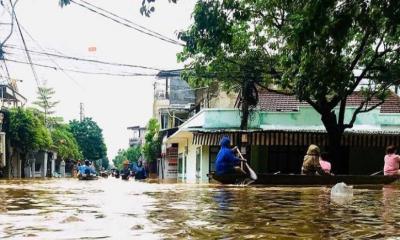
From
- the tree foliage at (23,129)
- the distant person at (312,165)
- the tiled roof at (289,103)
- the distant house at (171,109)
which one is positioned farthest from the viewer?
the distant house at (171,109)

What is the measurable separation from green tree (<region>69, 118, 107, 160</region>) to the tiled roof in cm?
4804

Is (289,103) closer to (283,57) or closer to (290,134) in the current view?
(290,134)

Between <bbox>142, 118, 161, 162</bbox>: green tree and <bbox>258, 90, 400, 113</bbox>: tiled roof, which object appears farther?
<bbox>142, 118, 161, 162</bbox>: green tree

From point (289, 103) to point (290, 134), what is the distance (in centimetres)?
470

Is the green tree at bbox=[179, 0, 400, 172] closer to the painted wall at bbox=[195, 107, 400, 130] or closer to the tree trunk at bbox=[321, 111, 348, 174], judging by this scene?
the tree trunk at bbox=[321, 111, 348, 174]

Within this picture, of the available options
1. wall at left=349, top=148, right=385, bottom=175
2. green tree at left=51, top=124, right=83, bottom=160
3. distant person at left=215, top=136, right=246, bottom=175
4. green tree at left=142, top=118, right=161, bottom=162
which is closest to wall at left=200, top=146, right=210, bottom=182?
wall at left=349, top=148, right=385, bottom=175

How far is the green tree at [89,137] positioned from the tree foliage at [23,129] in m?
32.9

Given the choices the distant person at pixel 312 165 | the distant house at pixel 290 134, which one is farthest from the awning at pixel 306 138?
the distant person at pixel 312 165

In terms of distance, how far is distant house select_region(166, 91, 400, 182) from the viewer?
68.5ft

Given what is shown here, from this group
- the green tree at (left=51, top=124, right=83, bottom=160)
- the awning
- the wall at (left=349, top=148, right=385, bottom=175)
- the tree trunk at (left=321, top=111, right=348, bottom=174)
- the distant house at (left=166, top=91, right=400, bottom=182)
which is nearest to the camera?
the tree trunk at (left=321, top=111, right=348, bottom=174)

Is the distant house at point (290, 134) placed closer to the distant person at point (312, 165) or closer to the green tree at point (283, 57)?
the green tree at point (283, 57)

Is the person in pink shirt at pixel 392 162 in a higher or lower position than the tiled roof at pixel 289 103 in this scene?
lower

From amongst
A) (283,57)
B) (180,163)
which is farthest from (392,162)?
(180,163)

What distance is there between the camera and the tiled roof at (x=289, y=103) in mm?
24688
